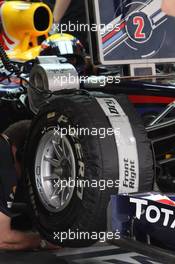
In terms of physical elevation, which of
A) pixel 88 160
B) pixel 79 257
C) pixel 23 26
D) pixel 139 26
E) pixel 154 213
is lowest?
pixel 79 257

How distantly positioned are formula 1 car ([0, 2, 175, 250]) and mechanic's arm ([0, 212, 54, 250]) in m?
0.40

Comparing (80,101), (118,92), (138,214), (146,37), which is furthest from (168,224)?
(146,37)

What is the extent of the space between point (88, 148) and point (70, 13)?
302 cm

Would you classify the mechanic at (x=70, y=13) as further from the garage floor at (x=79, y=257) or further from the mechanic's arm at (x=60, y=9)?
the garage floor at (x=79, y=257)

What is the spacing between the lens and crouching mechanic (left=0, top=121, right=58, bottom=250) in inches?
108

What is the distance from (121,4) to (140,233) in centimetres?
122

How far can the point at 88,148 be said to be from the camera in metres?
2.26

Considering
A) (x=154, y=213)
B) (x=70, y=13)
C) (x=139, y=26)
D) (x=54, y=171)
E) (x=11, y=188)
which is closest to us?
(x=154, y=213)

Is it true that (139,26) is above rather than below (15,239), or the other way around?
above

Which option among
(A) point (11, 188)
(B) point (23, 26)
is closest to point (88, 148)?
(A) point (11, 188)

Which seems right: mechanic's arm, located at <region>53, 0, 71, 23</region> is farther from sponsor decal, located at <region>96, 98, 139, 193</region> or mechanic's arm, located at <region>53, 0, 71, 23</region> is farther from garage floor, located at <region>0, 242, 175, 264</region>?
sponsor decal, located at <region>96, 98, 139, 193</region>

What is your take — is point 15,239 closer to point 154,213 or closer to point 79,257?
point 79,257

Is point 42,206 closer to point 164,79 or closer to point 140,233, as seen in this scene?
point 140,233

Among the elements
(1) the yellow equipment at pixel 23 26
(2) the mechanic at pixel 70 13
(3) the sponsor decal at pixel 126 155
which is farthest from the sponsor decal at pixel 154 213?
(1) the yellow equipment at pixel 23 26
